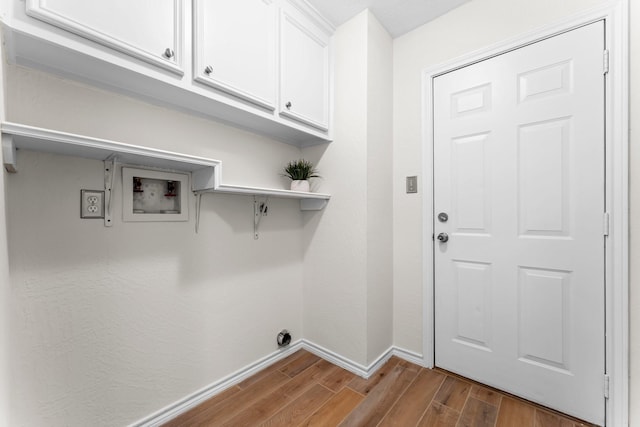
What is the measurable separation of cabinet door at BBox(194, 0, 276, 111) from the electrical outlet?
2.24 ft

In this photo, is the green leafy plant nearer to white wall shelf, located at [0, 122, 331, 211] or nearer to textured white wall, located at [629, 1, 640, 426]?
white wall shelf, located at [0, 122, 331, 211]

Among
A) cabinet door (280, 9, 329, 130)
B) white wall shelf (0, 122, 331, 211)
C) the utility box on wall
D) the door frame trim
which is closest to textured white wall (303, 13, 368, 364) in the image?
cabinet door (280, 9, 329, 130)

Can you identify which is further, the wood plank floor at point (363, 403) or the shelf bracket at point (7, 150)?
the wood plank floor at point (363, 403)

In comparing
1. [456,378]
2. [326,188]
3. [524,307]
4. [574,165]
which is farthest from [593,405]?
[326,188]

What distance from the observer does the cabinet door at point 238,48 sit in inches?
47.9

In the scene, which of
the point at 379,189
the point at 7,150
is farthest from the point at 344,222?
the point at 7,150

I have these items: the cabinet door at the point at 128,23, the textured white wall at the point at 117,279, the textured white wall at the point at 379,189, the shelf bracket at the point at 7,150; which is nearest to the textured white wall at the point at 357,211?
the textured white wall at the point at 379,189

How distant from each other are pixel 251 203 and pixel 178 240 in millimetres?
497

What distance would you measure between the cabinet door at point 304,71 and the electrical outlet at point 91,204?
39.5 inches

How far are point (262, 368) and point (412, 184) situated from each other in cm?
164

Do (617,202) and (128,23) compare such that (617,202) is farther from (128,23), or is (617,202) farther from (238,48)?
(128,23)

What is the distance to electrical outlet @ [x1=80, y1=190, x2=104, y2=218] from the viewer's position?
112cm

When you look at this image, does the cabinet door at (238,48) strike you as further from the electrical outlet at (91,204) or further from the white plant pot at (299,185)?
the electrical outlet at (91,204)

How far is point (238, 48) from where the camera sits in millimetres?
1355
